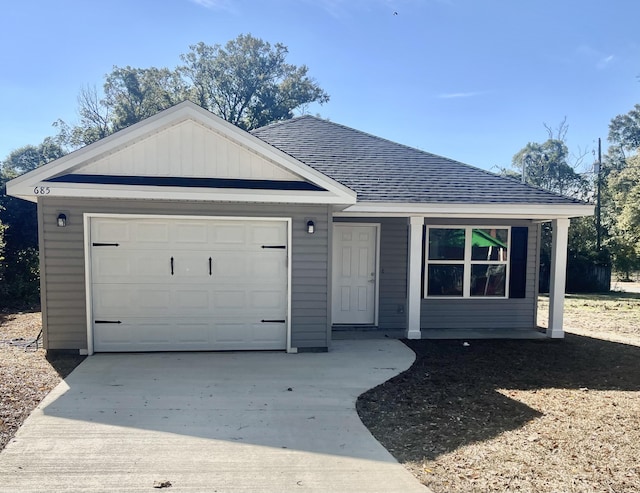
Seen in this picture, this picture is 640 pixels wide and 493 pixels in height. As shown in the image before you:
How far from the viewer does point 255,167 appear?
6312 millimetres

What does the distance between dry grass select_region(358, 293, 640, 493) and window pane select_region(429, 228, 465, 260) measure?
1.89m

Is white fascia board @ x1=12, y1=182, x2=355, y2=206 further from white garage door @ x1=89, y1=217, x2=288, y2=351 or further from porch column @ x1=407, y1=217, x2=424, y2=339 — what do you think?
porch column @ x1=407, y1=217, x2=424, y2=339

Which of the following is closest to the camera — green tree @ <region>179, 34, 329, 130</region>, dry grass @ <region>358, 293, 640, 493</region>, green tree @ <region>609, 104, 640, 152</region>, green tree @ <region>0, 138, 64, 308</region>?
dry grass @ <region>358, 293, 640, 493</region>

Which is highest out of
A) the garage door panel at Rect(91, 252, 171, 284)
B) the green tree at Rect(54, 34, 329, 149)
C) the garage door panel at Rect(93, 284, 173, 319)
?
the green tree at Rect(54, 34, 329, 149)

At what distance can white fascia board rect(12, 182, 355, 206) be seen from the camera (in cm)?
581

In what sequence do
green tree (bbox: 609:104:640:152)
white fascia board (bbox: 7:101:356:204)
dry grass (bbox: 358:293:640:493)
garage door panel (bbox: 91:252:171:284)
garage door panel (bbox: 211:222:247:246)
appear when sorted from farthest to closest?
green tree (bbox: 609:104:640:152) → garage door panel (bbox: 211:222:247:246) → garage door panel (bbox: 91:252:171:284) → white fascia board (bbox: 7:101:356:204) → dry grass (bbox: 358:293:640:493)

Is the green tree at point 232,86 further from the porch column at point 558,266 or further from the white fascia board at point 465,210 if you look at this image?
the porch column at point 558,266

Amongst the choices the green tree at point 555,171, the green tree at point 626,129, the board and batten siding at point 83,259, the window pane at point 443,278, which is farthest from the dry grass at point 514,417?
the green tree at point 626,129

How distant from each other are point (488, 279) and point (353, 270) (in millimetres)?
2786

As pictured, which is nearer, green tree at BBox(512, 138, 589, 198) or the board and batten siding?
the board and batten siding

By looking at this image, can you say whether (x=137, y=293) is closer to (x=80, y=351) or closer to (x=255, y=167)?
(x=80, y=351)

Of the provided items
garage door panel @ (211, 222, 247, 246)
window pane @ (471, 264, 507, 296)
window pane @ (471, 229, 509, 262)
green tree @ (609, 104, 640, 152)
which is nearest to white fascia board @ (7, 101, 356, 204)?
garage door panel @ (211, 222, 247, 246)

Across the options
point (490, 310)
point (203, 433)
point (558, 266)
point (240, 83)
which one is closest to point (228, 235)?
point (203, 433)

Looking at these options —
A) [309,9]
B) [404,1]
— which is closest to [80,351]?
[404,1]
